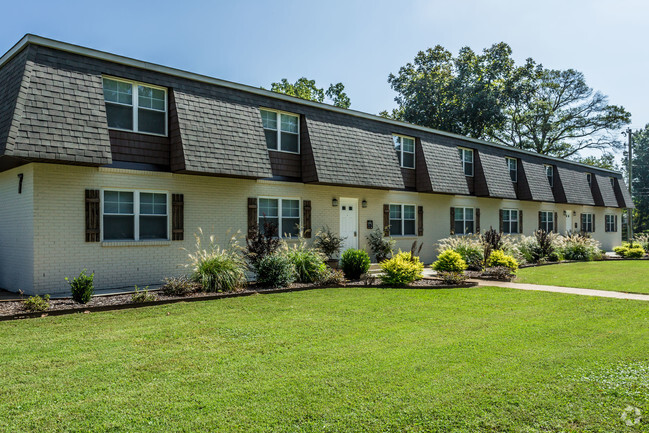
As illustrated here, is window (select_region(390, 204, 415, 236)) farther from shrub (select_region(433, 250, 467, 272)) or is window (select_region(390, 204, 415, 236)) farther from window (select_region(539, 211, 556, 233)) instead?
window (select_region(539, 211, 556, 233))

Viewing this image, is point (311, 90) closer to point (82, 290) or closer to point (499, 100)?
point (499, 100)

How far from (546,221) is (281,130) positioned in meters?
19.1

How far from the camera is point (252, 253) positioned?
1201 cm

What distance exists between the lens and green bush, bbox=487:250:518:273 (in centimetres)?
1409

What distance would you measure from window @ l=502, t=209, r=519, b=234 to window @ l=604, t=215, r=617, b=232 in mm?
12784

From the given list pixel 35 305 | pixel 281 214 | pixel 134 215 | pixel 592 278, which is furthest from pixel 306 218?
pixel 592 278

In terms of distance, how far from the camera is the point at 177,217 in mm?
12430

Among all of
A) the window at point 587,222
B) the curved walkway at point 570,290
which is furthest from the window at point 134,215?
the window at point 587,222

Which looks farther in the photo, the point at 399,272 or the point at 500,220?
the point at 500,220

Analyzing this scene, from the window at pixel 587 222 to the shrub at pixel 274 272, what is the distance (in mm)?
25540

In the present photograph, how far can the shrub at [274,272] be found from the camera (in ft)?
37.7

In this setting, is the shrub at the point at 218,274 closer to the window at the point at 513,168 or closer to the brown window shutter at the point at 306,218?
the brown window shutter at the point at 306,218

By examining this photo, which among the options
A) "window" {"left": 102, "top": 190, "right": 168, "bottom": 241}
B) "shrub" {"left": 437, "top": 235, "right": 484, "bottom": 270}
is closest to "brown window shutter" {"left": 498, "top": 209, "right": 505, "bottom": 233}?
"shrub" {"left": 437, "top": 235, "right": 484, "bottom": 270}

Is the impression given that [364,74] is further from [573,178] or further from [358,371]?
[358,371]
